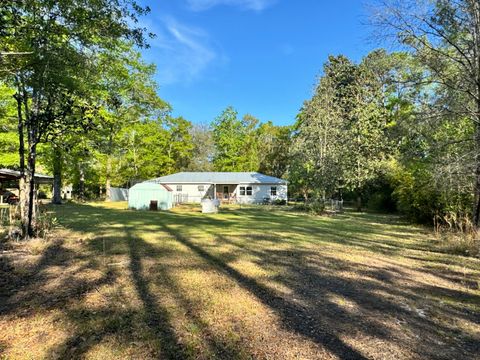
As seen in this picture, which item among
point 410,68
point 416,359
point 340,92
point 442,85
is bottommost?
point 416,359

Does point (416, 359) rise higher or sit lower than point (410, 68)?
lower

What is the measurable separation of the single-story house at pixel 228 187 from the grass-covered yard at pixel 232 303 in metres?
27.4

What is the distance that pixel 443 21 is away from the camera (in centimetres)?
855

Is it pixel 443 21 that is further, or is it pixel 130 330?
pixel 443 21

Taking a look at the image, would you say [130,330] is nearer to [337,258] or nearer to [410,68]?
[337,258]

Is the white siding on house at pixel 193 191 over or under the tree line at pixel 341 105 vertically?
under

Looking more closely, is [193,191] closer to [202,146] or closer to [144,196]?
[144,196]

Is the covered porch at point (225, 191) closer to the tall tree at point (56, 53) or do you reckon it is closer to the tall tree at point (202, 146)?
the tall tree at point (202, 146)

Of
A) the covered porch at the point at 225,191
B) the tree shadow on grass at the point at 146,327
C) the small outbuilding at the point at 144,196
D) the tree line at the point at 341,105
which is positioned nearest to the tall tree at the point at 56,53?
the tree line at the point at 341,105

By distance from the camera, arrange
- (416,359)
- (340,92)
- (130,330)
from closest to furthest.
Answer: (416,359), (130,330), (340,92)

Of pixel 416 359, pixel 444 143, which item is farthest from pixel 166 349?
pixel 444 143

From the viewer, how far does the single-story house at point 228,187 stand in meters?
35.8

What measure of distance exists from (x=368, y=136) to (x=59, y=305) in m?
26.7

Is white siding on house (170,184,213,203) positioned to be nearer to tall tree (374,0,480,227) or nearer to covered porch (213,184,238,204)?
covered porch (213,184,238,204)
